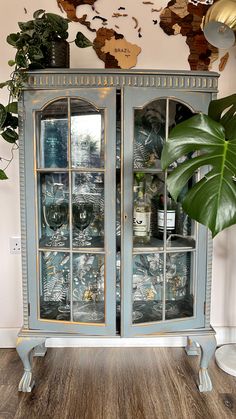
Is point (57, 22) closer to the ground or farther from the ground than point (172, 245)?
farther from the ground

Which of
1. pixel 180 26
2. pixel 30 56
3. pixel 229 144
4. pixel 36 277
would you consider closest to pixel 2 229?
pixel 36 277

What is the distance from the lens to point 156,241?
1.75 meters

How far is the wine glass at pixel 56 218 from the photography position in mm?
1731

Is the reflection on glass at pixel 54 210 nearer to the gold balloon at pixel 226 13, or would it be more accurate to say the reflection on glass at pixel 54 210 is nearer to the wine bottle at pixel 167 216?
the wine bottle at pixel 167 216

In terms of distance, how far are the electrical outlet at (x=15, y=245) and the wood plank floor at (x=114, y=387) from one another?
1.90 feet

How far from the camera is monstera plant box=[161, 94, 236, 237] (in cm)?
130

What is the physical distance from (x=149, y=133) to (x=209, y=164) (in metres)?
0.40

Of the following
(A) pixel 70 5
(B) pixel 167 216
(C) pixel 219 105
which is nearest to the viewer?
(C) pixel 219 105

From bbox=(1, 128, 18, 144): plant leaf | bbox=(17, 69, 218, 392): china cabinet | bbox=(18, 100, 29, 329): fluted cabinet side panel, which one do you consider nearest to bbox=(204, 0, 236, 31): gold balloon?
bbox=(17, 69, 218, 392): china cabinet

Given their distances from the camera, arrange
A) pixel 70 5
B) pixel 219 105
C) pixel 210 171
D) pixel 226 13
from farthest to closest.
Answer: pixel 70 5 → pixel 226 13 → pixel 219 105 → pixel 210 171

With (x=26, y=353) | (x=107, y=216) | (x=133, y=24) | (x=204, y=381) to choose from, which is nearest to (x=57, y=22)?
(x=133, y=24)

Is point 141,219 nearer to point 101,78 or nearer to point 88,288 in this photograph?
point 88,288

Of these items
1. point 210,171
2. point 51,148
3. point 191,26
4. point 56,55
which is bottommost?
point 210,171

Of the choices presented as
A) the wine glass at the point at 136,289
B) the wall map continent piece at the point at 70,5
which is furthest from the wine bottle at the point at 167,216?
the wall map continent piece at the point at 70,5
